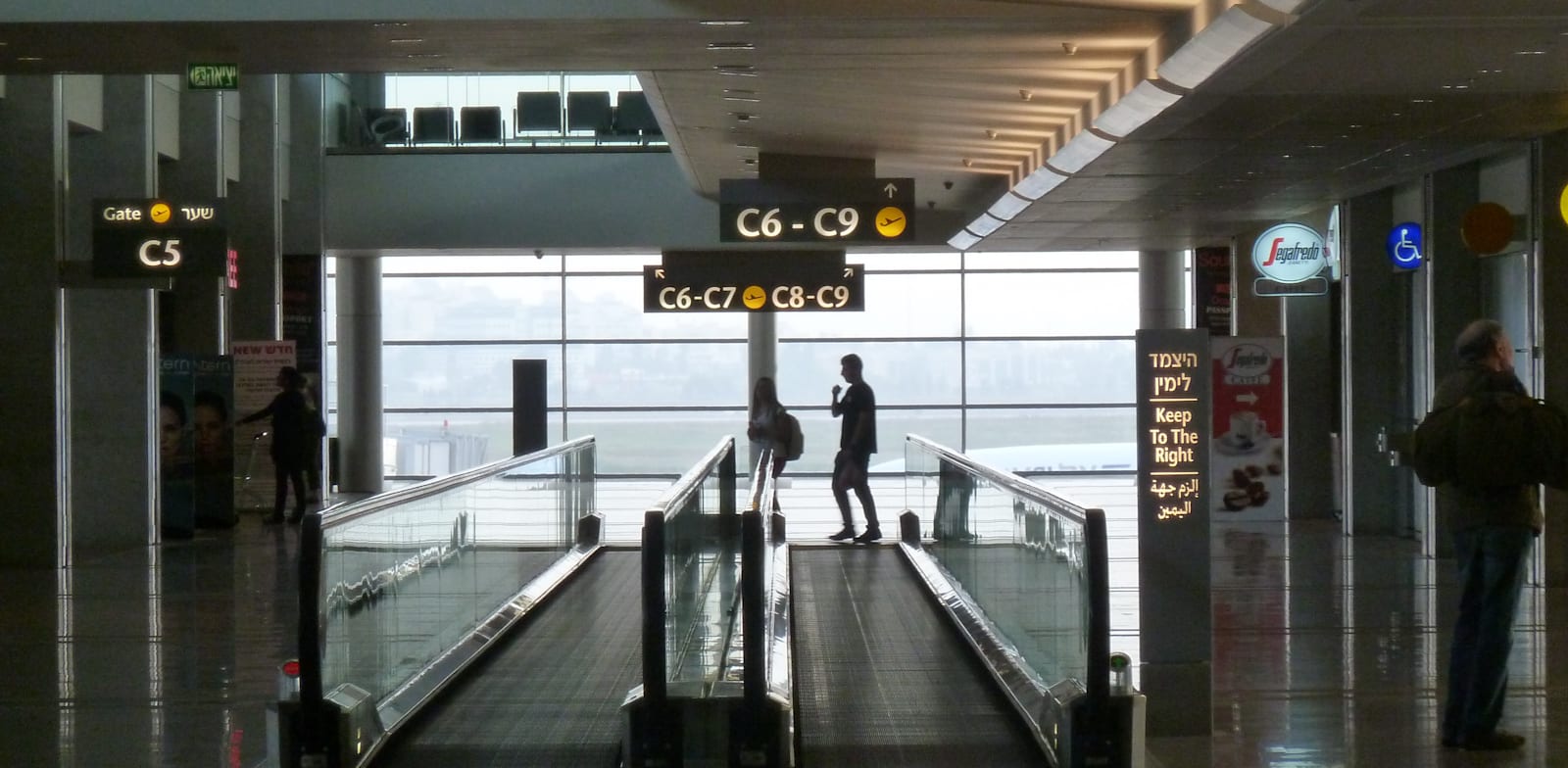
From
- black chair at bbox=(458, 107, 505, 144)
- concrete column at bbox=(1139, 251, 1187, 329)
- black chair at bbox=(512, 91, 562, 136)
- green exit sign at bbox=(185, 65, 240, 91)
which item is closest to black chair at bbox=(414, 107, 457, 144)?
black chair at bbox=(458, 107, 505, 144)

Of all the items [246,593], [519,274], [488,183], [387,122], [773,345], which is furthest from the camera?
[519,274]

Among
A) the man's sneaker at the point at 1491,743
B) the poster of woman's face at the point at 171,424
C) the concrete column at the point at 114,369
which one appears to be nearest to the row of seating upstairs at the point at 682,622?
the man's sneaker at the point at 1491,743

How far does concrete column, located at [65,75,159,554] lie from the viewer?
48.0 feet

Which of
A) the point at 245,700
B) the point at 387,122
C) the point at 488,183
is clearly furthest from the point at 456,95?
the point at 245,700

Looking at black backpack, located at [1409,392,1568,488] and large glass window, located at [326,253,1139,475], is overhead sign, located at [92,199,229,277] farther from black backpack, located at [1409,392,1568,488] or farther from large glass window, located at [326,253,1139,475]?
large glass window, located at [326,253,1139,475]

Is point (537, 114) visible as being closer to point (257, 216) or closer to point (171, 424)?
point (257, 216)

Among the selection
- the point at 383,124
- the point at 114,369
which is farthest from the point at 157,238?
the point at 383,124

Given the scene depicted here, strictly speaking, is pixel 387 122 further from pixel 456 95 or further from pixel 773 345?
pixel 773 345

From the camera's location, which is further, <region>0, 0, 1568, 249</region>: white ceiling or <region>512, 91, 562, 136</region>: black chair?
<region>512, 91, 562, 136</region>: black chair

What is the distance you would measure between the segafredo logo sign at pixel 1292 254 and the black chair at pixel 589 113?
9125 mm

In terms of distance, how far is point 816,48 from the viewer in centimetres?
Answer: 902

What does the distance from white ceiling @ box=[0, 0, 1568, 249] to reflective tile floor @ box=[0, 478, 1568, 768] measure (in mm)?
2586

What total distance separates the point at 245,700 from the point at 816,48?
4631 mm

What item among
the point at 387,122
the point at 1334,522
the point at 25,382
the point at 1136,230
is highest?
the point at 387,122
